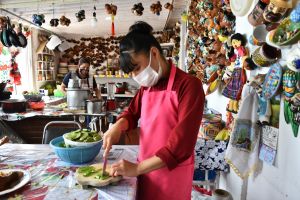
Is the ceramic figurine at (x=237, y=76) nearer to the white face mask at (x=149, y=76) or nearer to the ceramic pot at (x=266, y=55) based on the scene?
the ceramic pot at (x=266, y=55)

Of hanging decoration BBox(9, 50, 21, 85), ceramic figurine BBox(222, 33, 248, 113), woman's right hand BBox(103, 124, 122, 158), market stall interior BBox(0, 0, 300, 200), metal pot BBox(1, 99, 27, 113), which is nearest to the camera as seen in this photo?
market stall interior BBox(0, 0, 300, 200)

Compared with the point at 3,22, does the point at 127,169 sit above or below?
below

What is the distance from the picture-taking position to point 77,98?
Answer: 275 centimetres

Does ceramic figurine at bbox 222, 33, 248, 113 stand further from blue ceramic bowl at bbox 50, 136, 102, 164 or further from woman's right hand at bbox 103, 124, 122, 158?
blue ceramic bowl at bbox 50, 136, 102, 164

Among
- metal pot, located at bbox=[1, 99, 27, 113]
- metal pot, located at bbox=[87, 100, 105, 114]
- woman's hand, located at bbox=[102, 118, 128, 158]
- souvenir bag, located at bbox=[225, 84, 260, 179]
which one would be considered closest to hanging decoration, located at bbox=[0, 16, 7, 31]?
metal pot, located at bbox=[1, 99, 27, 113]

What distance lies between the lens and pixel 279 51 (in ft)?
3.66

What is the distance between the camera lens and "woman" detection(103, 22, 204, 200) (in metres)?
0.88

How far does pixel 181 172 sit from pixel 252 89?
64 cm

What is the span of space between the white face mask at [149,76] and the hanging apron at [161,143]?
54 mm

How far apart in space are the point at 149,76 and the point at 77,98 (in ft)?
6.29

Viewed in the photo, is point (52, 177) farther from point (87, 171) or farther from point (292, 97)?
point (292, 97)

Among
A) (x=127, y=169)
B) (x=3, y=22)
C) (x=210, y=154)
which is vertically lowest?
(x=210, y=154)

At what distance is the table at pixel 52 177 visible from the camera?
922 mm

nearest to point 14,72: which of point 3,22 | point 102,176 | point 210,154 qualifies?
point 3,22
